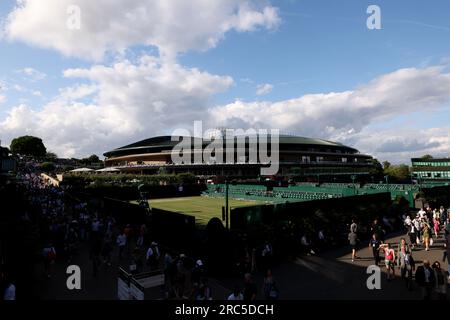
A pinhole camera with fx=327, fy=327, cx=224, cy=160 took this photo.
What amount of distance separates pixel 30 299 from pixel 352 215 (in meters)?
17.0

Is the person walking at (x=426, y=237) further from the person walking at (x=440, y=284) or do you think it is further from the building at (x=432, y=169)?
the building at (x=432, y=169)

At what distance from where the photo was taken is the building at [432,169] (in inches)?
3221

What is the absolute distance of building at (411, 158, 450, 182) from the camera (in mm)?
81812

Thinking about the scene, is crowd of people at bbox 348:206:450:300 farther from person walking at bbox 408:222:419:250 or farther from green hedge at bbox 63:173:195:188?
green hedge at bbox 63:173:195:188

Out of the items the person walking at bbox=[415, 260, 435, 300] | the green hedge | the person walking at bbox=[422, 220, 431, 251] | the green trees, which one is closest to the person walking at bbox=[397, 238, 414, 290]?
the person walking at bbox=[415, 260, 435, 300]

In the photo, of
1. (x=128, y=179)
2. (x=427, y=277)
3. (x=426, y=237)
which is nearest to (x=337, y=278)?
(x=427, y=277)

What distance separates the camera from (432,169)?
275 feet

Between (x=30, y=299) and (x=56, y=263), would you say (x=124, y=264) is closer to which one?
(x=56, y=263)

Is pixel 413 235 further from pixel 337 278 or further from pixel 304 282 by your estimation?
pixel 304 282

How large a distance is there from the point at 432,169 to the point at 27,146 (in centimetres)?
14581

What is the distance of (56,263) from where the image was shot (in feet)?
47.1

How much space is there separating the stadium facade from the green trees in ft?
124
